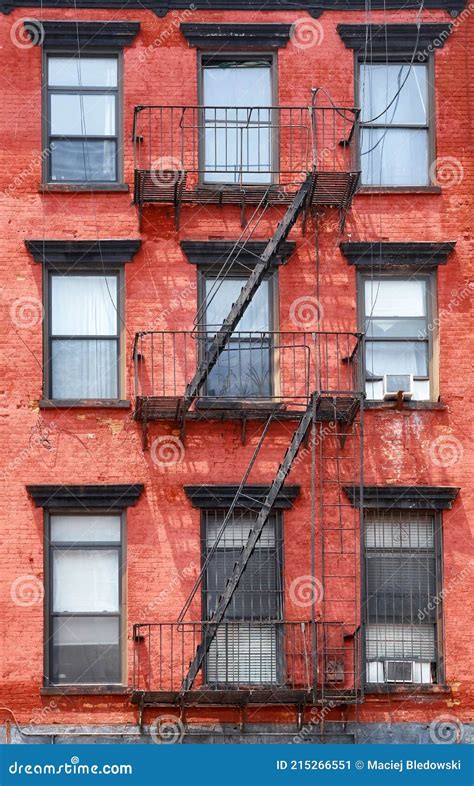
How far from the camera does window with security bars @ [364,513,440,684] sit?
76.4 ft

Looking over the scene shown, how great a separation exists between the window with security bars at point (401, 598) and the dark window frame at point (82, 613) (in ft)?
10.9

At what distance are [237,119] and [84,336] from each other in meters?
3.82

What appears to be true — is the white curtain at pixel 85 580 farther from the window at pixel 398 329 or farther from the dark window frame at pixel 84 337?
the window at pixel 398 329

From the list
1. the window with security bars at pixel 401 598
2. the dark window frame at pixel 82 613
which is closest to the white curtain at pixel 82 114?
the dark window frame at pixel 82 613

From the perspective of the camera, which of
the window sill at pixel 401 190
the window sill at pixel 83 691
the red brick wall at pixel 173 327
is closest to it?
the window sill at pixel 83 691

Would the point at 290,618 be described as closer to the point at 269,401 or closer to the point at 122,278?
the point at 269,401

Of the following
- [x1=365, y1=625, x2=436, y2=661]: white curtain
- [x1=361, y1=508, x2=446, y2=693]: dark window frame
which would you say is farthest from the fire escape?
[x1=365, y1=625, x2=436, y2=661]: white curtain

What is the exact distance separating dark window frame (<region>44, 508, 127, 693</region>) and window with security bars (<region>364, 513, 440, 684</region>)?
332cm

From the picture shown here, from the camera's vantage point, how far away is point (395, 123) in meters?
24.7

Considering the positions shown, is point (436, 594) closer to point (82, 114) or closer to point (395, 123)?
point (395, 123)

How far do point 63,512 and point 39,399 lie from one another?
5.24ft

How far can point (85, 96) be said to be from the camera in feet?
80.3

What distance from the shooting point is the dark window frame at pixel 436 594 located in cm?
2306

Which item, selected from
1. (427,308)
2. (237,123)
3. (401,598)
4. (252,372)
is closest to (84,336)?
(252,372)
